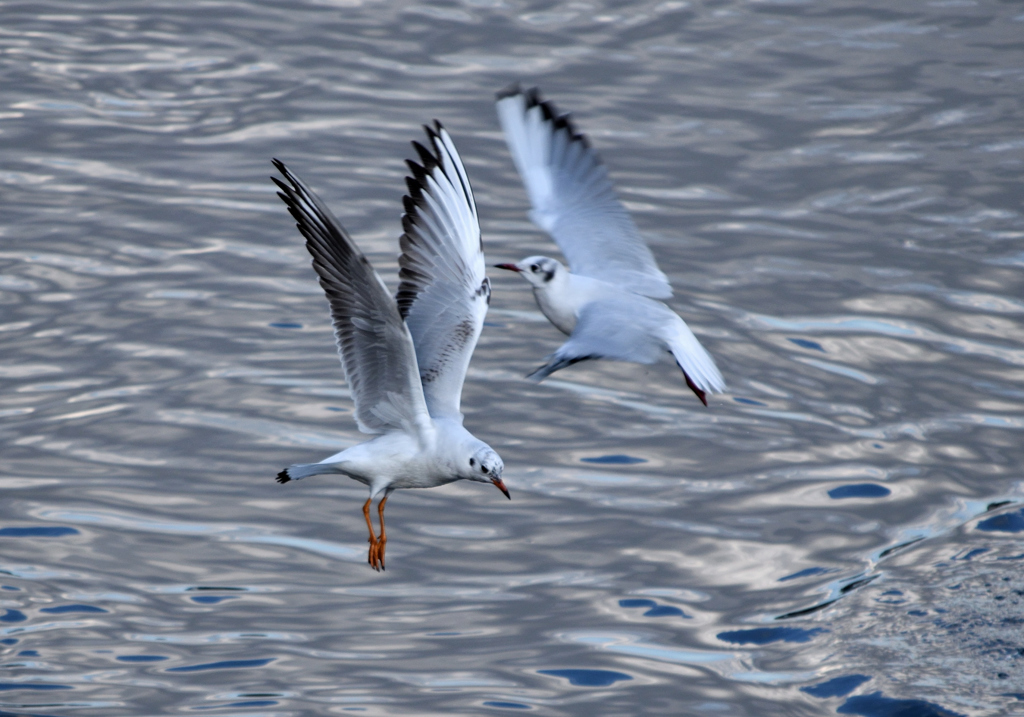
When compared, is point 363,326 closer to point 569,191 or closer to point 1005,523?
point 569,191

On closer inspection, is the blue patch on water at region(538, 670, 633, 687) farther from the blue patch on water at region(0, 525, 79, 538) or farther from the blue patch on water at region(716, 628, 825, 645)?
the blue patch on water at region(0, 525, 79, 538)

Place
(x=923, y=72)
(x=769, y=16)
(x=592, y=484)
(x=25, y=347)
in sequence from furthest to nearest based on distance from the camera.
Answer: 1. (x=769, y=16)
2. (x=923, y=72)
3. (x=25, y=347)
4. (x=592, y=484)

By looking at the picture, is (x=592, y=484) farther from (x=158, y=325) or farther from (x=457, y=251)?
(x=158, y=325)

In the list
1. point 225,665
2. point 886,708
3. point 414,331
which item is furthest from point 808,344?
point 225,665

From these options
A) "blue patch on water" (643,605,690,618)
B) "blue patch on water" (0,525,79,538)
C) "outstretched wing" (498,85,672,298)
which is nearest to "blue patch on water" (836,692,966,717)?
"blue patch on water" (643,605,690,618)

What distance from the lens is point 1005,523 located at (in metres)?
9.92

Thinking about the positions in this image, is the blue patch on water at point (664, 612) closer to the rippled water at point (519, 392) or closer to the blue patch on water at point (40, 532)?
the rippled water at point (519, 392)

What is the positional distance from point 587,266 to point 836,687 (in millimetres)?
3143

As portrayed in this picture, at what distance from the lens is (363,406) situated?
7.60 m

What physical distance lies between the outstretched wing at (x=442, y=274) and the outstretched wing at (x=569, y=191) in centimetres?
170

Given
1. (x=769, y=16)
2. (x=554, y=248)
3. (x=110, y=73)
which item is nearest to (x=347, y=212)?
(x=554, y=248)

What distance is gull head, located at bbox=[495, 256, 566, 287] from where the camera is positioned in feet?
28.9

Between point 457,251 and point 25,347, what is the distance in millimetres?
5100

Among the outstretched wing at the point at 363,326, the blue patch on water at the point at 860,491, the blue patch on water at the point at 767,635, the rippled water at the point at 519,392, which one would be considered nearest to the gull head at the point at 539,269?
the outstretched wing at the point at 363,326
